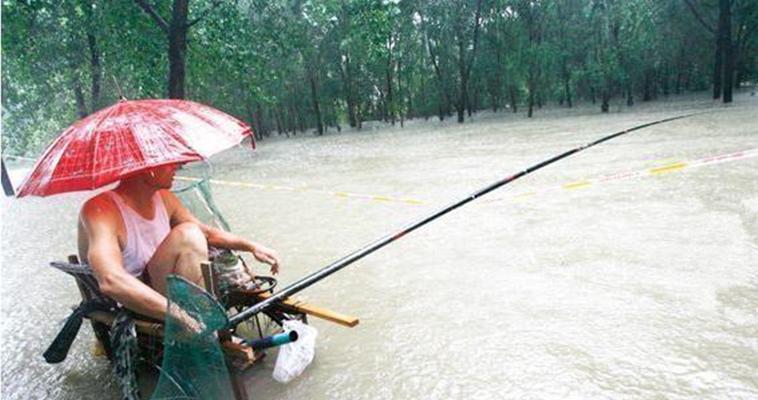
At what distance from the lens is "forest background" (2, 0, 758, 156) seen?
13.3 m

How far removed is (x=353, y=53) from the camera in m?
27.6

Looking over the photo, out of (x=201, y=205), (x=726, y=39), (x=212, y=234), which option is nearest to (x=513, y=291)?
(x=212, y=234)

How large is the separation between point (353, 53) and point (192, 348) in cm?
2702

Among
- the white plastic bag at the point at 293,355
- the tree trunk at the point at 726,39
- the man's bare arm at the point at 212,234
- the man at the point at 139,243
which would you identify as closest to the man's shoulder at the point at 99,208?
the man at the point at 139,243

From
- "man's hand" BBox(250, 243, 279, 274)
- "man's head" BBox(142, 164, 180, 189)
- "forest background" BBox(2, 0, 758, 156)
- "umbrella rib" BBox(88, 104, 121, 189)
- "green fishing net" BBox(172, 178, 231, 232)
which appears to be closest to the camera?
"umbrella rib" BBox(88, 104, 121, 189)

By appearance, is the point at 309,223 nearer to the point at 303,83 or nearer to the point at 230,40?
the point at 230,40

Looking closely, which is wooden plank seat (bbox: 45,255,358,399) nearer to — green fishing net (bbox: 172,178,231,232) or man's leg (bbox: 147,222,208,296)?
man's leg (bbox: 147,222,208,296)

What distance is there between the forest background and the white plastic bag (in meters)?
11.5

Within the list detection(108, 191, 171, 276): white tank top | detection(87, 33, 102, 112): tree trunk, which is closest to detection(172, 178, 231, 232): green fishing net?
detection(108, 191, 171, 276): white tank top

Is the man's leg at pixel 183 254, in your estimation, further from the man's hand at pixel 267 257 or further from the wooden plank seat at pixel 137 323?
the man's hand at pixel 267 257

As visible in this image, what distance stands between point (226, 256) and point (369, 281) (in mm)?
1365

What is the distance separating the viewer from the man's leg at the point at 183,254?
2334mm

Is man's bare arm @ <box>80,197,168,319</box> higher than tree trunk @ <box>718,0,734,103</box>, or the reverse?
tree trunk @ <box>718,0,734,103</box>

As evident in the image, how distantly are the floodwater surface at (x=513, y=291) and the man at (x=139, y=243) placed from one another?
0.72m
